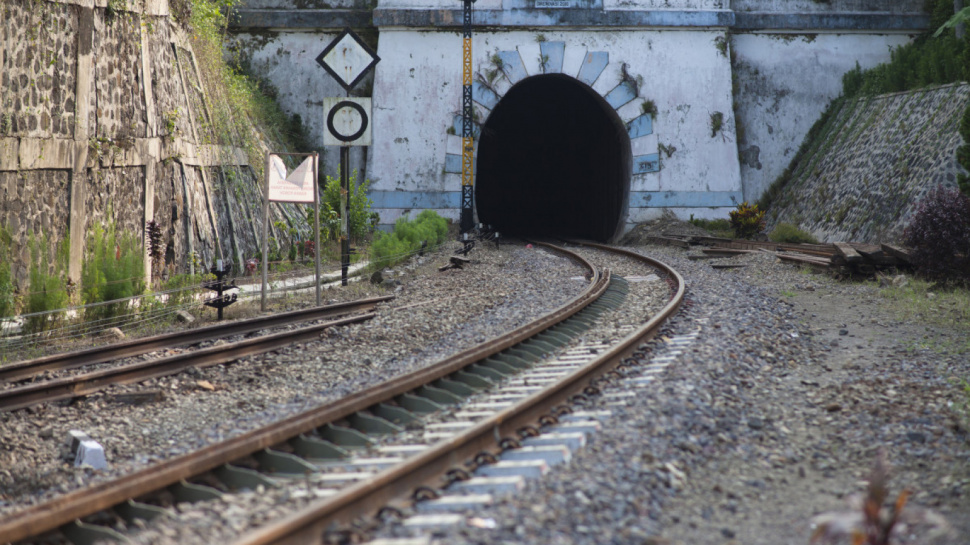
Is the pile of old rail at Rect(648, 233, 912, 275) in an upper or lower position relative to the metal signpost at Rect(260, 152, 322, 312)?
lower

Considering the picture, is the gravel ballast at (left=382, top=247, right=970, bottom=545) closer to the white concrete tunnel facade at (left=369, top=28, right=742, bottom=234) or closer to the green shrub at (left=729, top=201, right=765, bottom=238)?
the green shrub at (left=729, top=201, right=765, bottom=238)

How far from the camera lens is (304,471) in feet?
14.3

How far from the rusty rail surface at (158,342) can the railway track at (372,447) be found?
310 cm

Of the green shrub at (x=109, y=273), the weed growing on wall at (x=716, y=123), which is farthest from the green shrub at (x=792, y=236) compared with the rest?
the green shrub at (x=109, y=273)

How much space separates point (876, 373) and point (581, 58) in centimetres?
1789

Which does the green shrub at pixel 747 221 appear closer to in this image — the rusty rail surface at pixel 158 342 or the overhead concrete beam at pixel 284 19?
the overhead concrete beam at pixel 284 19

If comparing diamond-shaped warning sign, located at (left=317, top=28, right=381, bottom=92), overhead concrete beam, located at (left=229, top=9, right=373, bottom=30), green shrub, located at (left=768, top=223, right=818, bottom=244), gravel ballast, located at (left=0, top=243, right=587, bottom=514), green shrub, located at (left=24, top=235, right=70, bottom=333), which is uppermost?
overhead concrete beam, located at (left=229, top=9, right=373, bottom=30)

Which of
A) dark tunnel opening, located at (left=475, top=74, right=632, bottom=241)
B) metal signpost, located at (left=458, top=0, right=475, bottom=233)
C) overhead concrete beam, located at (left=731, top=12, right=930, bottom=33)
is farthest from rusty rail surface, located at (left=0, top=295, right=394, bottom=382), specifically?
overhead concrete beam, located at (left=731, top=12, right=930, bottom=33)

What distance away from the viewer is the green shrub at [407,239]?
15633mm

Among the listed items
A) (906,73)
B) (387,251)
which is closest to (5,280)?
(387,251)

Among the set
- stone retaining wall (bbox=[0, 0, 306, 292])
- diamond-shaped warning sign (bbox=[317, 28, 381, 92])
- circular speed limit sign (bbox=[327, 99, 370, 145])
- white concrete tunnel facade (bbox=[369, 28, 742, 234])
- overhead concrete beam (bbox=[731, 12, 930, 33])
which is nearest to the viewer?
stone retaining wall (bbox=[0, 0, 306, 292])

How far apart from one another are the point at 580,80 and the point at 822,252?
9.78 m

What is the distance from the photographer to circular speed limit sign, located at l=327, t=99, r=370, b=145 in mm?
13148

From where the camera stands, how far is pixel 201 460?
410 cm
